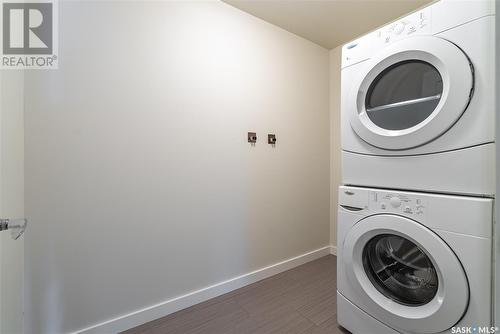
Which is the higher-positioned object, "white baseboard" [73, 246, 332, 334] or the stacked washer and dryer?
the stacked washer and dryer

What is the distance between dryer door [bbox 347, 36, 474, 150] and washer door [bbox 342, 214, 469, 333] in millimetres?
392

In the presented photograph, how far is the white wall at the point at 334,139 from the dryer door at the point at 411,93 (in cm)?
118

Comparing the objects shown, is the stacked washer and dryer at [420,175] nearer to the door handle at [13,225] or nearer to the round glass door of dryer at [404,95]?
the round glass door of dryer at [404,95]

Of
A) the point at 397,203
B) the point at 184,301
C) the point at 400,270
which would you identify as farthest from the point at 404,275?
the point at 184,301

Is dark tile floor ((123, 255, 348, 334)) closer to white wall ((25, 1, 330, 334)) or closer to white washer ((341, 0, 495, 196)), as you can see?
white wall ((25, 1, 330, 334))

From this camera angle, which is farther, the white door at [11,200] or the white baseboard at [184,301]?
the white baseboard at [184,301]

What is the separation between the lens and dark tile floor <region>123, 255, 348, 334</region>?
1253 mm

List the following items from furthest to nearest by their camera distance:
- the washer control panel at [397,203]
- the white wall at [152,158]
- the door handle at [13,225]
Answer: the white wall at [152,158] → the washer control panel at [397,203] → the door handle at [13,225]

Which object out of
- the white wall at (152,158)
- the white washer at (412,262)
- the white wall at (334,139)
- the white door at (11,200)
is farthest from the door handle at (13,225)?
the white wall at (334,139)

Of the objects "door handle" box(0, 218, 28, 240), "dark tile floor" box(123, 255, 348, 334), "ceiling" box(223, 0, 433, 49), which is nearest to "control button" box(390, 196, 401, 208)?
"dark tile floor" box(123, 255, 348, 334)

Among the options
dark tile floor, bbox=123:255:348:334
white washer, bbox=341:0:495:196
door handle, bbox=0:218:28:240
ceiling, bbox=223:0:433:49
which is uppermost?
ceiling, bbox=223:0:433:49

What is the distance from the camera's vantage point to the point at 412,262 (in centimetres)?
102

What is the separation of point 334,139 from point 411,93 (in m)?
1.29

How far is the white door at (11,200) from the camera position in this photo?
28.7 inches
